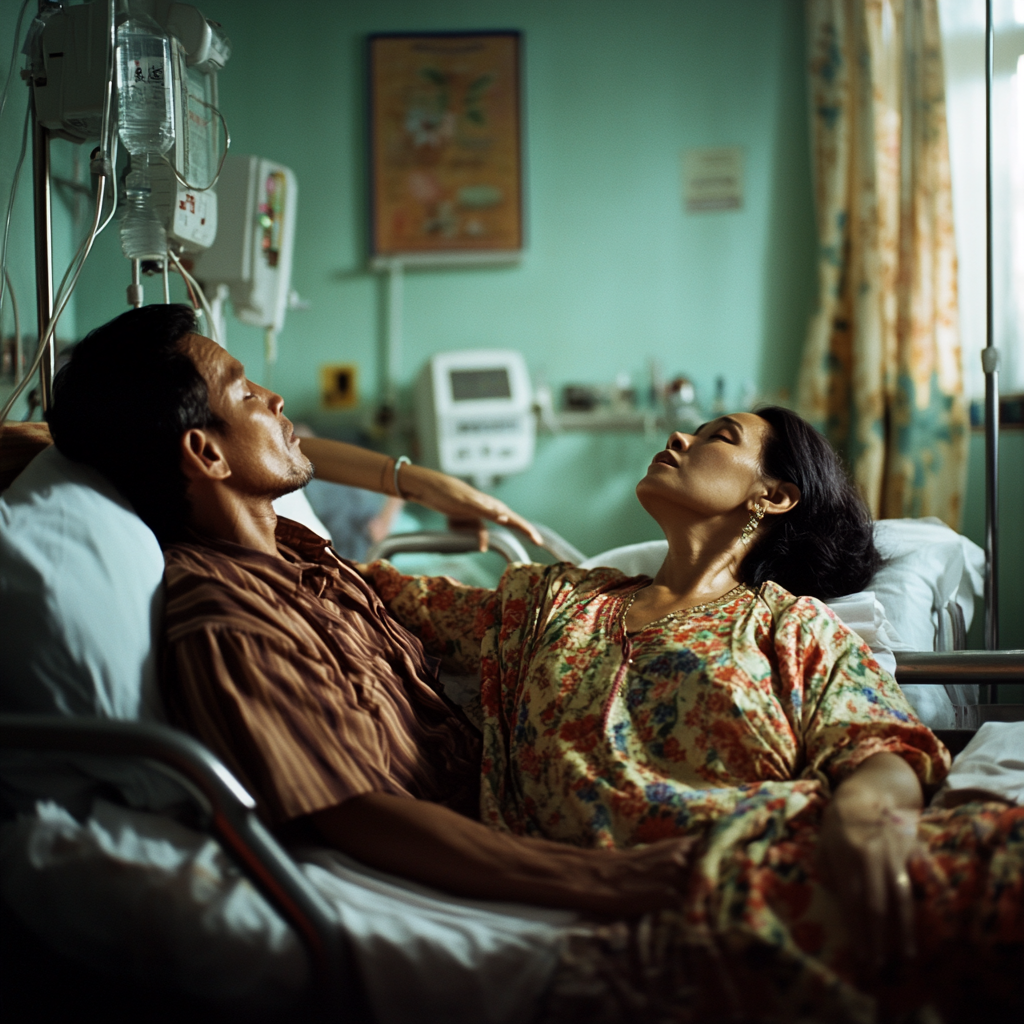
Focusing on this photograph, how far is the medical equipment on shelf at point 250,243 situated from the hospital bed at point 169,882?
1348mm

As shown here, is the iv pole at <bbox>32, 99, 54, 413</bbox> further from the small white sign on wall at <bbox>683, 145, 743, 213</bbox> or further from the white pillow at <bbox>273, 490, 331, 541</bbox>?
the small white sign on wall at <bbox>683, 145, 743, 213</bbox>

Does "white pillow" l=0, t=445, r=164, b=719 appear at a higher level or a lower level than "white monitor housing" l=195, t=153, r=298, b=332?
lower

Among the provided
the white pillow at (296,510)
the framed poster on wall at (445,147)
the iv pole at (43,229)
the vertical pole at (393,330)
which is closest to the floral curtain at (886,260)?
the framed poster on wall at (445,147)

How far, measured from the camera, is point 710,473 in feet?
4.64

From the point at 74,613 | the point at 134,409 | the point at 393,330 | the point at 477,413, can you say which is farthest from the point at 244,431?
the point at 393,330

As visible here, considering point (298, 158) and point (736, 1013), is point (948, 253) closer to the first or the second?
point (298, 158)

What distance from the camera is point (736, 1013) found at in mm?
878

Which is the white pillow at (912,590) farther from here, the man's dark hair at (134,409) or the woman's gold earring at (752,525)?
the man's dark hair at (134,409)

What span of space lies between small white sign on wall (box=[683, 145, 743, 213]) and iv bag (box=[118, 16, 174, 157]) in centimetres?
231

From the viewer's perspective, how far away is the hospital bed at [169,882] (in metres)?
0.92

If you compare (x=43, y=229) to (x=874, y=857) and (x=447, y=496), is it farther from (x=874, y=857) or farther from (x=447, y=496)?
(x=874, y=857)

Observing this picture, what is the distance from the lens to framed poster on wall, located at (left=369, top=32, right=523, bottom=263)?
3.49 m

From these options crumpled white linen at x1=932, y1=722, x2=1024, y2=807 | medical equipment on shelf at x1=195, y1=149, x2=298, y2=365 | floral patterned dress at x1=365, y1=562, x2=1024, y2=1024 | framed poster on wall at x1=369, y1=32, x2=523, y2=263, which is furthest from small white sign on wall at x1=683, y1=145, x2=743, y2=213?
crumpled white linen at x1=932, y1=722, x2=1024, y2=807

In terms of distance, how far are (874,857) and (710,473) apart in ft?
2.09
